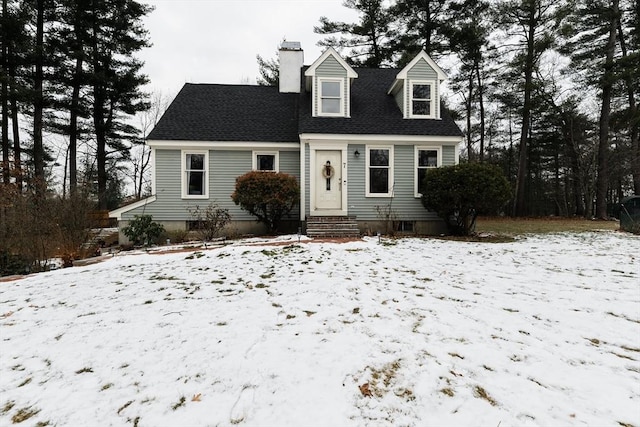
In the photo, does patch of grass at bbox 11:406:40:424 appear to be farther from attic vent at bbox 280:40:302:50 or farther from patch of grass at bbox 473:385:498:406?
attic vent at bbox 280:40:302:50

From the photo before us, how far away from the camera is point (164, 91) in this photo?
2388cm

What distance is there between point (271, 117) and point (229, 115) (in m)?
1.59

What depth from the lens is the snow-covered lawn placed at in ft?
5.81

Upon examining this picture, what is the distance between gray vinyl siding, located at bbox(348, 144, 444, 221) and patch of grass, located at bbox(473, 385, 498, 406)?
337 inches

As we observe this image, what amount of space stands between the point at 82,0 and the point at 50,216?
48.0ft

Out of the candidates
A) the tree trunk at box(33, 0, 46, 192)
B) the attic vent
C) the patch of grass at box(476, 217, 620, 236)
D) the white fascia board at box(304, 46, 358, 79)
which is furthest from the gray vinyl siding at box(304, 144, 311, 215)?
the tree trunk at box(33, 0, 46, 192)

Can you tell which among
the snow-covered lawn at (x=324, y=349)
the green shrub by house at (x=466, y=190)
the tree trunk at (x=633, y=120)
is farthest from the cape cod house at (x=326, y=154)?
the tree trunk at (x=633, y=120)

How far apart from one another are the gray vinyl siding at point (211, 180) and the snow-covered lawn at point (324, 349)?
5.82m

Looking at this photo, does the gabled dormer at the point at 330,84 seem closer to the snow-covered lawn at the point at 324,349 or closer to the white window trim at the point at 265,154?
the white window trim at the point at 265,154

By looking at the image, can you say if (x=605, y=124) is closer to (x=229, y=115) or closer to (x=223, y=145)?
(x=229, y=115)

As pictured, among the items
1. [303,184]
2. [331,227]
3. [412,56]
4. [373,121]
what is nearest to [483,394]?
[331,227]

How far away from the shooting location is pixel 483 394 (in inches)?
74.2

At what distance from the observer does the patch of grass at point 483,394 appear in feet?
5.95

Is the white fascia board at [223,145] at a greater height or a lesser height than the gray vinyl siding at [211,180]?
greater
